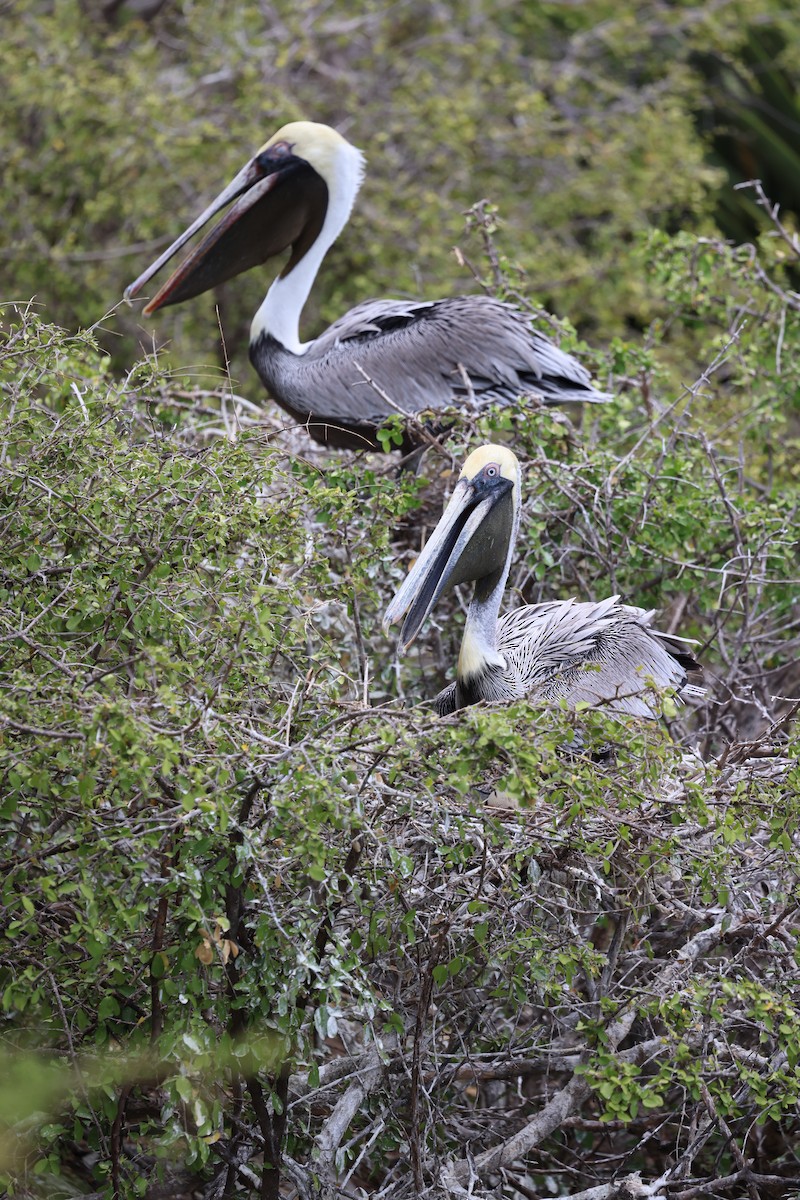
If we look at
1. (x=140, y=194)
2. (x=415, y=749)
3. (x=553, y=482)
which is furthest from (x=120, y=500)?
(x=140, y=194)

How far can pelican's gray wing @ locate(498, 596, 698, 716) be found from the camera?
4285 millimetres

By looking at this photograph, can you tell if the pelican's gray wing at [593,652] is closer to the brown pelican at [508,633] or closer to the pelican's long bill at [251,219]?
the brown pelican at [508,633]

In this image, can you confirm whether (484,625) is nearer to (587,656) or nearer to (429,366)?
(587,656)

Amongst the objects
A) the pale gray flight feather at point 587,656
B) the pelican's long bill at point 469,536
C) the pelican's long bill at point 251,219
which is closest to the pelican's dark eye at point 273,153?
the pelican's long bill at point 251,219

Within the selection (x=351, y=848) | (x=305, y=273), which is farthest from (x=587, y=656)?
(x=305, y=273)

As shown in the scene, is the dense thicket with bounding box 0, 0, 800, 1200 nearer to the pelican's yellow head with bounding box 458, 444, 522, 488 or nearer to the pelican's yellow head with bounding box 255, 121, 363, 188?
the pelican's yellow head with bounding box 458, 444, 522, 488

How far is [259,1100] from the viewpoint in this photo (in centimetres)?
336

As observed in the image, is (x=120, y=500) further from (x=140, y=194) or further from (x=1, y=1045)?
(x=140, y=194)

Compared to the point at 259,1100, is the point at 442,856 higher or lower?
higher

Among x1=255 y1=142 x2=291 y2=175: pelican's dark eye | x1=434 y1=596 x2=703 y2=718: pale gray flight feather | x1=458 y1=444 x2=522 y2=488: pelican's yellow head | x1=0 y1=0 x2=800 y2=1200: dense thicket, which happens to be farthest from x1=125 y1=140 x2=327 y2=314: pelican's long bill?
x1=434 y1=596 x2=703 y2=718: pale gray flight feather

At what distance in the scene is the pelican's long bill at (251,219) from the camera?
592 cm

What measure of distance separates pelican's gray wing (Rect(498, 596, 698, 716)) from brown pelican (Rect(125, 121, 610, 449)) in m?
1.20

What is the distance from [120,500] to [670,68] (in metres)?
7.03

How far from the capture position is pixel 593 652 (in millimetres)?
4348
